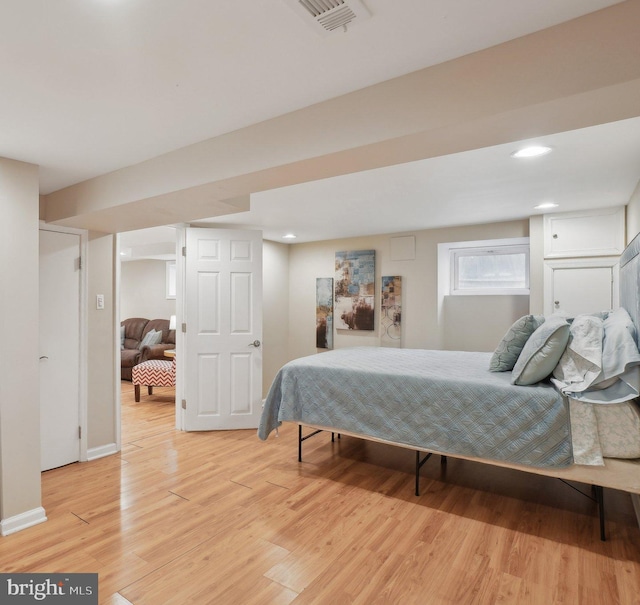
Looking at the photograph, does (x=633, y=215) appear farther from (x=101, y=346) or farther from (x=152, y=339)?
(x=152, y=339)

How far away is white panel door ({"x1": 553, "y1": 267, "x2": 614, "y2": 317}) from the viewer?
364cm

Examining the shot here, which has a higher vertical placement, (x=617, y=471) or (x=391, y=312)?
(x=391, y=312)

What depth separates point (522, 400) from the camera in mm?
2385

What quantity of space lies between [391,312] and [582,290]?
2069mm

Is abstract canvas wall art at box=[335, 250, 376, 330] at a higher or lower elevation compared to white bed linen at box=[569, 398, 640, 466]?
higher

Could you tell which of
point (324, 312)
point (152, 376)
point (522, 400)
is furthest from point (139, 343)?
point (522, 400)

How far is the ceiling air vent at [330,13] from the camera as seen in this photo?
113 centimetres

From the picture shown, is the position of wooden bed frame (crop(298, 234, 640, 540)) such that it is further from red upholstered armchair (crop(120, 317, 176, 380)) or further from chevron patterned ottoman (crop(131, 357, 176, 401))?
red upholstered armchair (crop(120, 317, 176, 380))

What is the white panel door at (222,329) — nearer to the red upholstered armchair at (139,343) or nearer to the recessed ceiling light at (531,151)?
the red upholstered armchair at (139,343)

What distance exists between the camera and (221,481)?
307 cm

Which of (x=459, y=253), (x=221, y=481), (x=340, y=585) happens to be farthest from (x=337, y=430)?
(x=459, y=253)

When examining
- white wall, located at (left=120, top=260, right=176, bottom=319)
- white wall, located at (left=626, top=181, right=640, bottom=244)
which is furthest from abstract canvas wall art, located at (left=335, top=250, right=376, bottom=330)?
white wall, located at (left=120, top=260, right=176, bottom=319)

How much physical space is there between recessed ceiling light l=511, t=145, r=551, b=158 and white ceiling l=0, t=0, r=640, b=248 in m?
0.06

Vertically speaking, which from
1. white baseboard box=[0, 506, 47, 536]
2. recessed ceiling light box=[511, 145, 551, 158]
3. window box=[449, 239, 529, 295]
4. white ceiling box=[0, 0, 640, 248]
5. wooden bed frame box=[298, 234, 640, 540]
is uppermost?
recessed ceiling light box=[511, 145, 551, 158]
